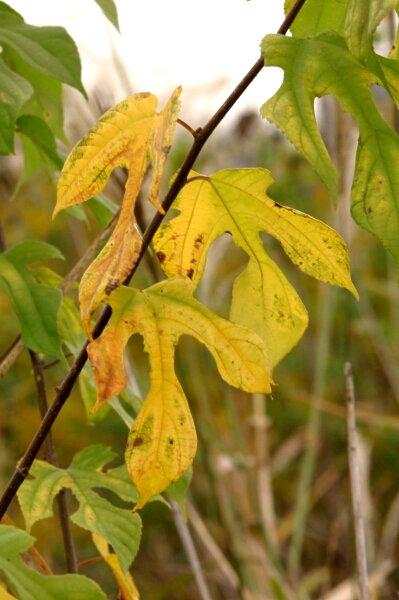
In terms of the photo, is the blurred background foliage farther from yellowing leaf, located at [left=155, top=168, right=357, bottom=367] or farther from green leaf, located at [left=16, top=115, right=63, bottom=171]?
yellowing leaf, located at [left=155, top=168, right=357, bottom=367]

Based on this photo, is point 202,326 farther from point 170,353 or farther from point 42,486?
point 42,486

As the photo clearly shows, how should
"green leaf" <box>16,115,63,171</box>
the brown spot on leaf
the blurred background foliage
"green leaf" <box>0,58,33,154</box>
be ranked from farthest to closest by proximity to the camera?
the blurred background foliage, "green leaf" <box>16,115,63,171</box>, "green leaf" <box>0,58,33,154</box>, the brown spot on leaf

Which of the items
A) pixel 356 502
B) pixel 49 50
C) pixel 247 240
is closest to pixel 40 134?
pixel 49 50

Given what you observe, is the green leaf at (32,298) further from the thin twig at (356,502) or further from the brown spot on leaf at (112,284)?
the thin twig at (356,502)

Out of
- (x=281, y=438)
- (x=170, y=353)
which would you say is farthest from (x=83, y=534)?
(x=170, y=353)

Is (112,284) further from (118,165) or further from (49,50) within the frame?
(49,50)

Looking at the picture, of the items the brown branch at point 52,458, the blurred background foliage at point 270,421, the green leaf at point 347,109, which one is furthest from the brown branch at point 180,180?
the blurred background foliage at point 270,421

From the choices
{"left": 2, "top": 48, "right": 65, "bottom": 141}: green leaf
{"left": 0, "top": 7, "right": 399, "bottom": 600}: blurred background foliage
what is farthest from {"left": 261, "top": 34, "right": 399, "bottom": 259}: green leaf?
{"left": 0, "top": 7, "right": 399, "bottom": 600}: blurred background foliage
